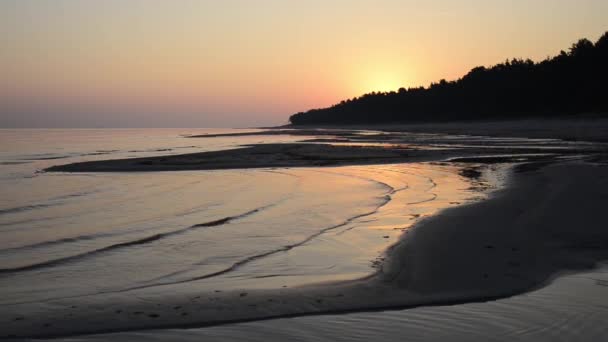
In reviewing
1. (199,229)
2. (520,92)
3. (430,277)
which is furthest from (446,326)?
(520,92)

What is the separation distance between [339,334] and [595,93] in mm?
64979

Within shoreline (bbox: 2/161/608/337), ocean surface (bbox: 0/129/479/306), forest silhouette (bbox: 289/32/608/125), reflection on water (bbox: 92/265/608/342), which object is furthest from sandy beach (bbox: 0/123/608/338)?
forest silhouette (bbox: 289/32/608/125)

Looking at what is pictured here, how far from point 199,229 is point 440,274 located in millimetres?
5181

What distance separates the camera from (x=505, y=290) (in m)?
6.34

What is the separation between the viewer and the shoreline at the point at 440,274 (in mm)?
5711

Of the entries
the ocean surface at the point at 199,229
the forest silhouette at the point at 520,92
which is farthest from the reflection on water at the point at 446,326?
the forest silhouette at the point at 520,92

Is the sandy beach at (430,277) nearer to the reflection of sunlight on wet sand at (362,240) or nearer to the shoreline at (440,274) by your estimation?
the shoreline at (440,274)

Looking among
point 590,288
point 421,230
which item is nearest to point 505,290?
point 590,288

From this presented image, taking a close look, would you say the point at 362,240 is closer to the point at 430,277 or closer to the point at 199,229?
the point at 430,277

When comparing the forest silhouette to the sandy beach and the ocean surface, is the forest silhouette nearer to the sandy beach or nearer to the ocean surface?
the ocean surface

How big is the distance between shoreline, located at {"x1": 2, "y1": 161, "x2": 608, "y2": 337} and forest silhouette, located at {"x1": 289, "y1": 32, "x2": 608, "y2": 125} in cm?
5318

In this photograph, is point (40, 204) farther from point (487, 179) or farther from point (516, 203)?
point (487, 179)

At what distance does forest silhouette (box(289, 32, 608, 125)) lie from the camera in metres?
65.9

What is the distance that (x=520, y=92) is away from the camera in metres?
79.6
